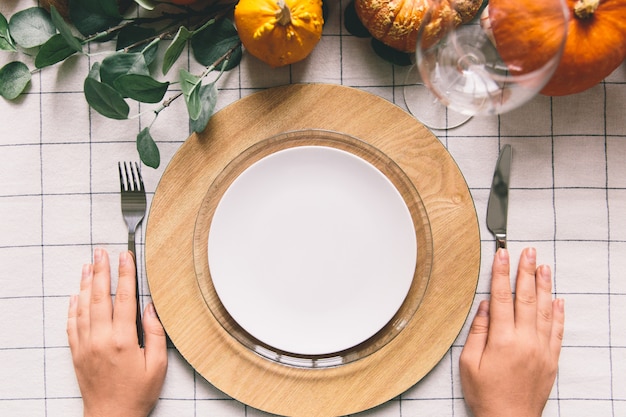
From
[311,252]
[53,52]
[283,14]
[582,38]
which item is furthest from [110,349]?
[582,38]

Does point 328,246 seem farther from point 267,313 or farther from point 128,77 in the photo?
point 128,77

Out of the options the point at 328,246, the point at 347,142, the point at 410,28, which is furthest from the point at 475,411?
the point at 410,28

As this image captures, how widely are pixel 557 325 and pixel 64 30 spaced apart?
853 mm

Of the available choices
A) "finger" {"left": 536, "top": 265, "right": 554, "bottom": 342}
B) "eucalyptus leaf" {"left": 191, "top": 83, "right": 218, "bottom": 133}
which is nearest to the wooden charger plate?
"eucalyptus leaf" {"left": 191, "top": 83, "right": 218, "bottom": 133}

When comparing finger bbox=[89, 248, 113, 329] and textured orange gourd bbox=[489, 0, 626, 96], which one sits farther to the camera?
finger bbox=[89, 248, 113, 329]

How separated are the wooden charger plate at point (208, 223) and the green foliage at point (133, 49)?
59 mm

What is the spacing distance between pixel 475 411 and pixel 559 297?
225 millimetres

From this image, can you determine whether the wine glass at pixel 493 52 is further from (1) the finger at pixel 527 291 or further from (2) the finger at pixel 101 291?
(2) the finger at pixel 101 291

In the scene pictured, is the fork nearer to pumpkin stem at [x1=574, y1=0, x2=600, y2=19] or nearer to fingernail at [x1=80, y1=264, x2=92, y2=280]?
fingernail at [x1=80, y1=264, x2=92, y2=280]

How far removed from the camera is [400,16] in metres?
0.77

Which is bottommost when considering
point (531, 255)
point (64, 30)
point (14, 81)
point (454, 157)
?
point (531, 255)

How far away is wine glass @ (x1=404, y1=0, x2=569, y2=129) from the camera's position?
0.68m

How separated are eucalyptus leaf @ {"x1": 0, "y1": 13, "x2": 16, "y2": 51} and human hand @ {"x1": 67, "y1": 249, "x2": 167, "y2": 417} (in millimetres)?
347

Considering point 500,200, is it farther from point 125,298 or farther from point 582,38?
point 125,298
